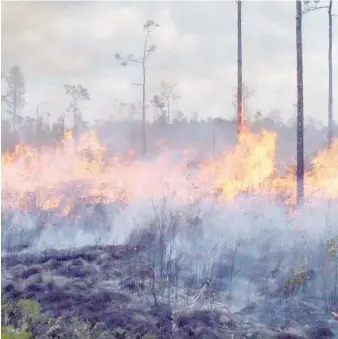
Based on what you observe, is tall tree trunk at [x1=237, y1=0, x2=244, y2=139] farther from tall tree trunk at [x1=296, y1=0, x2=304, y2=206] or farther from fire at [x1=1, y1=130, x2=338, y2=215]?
tall tree trunk at [x1=296, y1=0, x2=304, y2=206]

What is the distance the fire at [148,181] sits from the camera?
468 inches

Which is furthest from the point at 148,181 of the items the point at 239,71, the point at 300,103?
the point at 300,103

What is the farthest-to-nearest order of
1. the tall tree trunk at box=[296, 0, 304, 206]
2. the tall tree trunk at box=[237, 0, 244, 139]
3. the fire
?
1. the tall tree trunk at box=[237, 0, 244, 139]
2. the fire
3. the tall tree trunk at box=[296, 0, 304, 206]

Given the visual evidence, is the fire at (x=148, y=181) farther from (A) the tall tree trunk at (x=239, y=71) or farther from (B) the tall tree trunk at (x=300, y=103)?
(A) the tall tree trunk at (x=239, y=71)

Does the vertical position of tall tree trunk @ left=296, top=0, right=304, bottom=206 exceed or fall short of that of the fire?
it exceeds it

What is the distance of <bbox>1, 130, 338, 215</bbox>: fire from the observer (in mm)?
11891

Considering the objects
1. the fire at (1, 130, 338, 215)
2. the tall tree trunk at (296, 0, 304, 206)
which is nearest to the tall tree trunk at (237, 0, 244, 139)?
the fire at (1, 130, 338, 215)

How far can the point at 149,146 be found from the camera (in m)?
29.3

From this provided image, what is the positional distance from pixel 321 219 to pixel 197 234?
8.32ft

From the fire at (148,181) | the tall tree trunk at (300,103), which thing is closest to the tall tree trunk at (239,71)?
the fire at (148,181)

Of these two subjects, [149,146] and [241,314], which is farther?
[149,146]

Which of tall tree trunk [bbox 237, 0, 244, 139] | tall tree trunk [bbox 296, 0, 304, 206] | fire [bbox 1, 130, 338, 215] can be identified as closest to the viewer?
tall tree trunk [bbox 296, 0, 304, 206]

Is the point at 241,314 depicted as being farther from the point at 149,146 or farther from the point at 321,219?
the point at 149,146

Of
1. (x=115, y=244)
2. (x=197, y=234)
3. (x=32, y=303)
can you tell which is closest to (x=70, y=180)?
(x=115, y=244)
